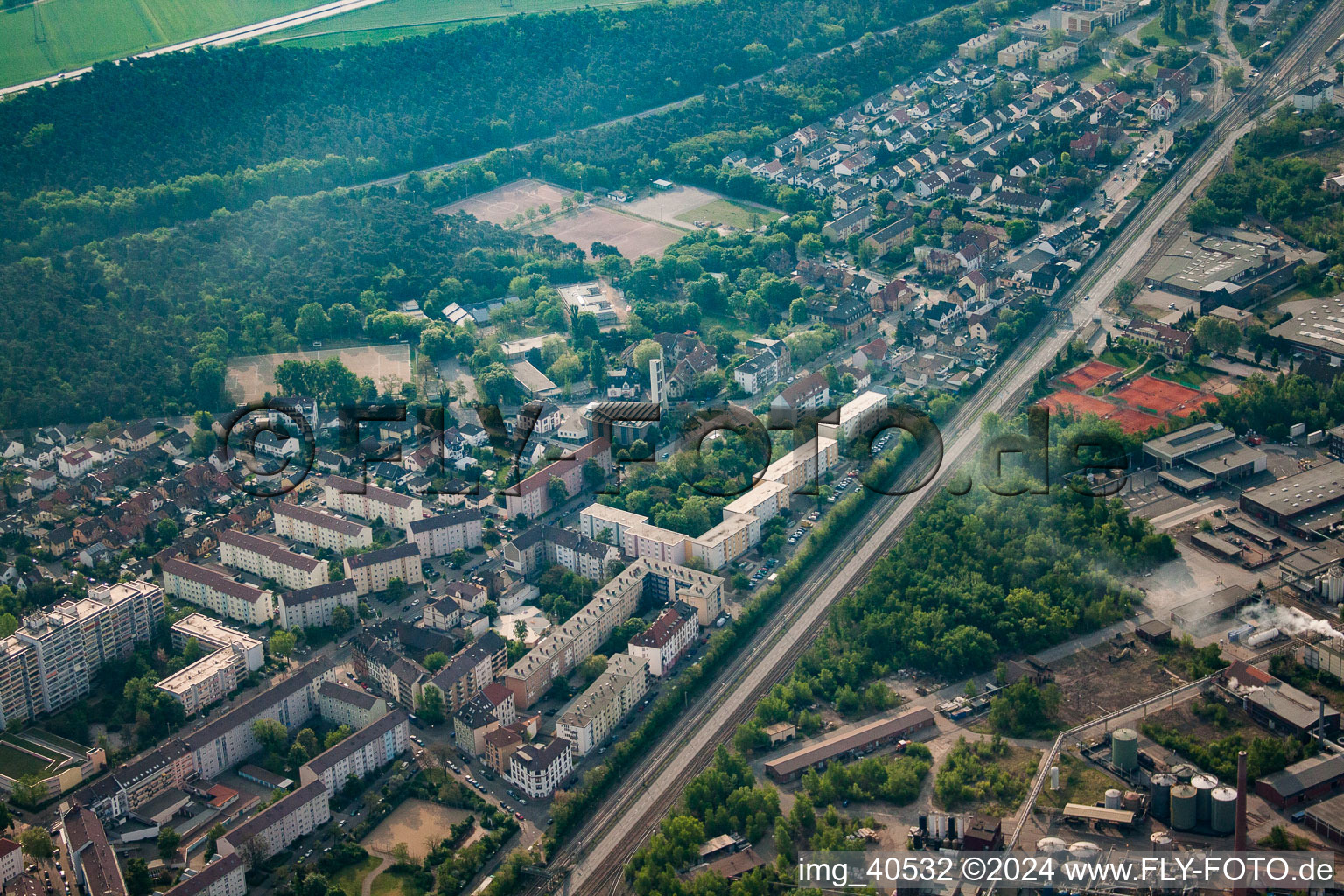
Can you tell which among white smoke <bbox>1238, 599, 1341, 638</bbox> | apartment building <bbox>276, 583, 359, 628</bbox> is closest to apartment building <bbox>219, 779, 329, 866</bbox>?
apartment building <bbox>276, 583, 359, 628</bbox>

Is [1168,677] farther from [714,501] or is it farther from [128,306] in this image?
[128,306]

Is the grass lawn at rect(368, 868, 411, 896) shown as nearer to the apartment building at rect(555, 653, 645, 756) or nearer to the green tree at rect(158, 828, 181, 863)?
the green tree at rect(158, 828, 181, 863)

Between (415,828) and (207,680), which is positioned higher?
(207,680)

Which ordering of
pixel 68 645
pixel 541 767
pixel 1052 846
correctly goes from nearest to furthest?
pixel 1052 846, pixel 541 767, pixel 68 645

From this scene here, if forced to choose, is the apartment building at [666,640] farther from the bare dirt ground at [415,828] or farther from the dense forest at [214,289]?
the dense forest at [214,289]

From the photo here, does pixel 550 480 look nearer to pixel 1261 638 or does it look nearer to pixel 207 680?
pixel 207 680

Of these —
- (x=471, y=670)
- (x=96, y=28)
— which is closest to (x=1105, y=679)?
(x=471, y=670)

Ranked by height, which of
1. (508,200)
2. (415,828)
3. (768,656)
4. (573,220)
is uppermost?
(508,200)
